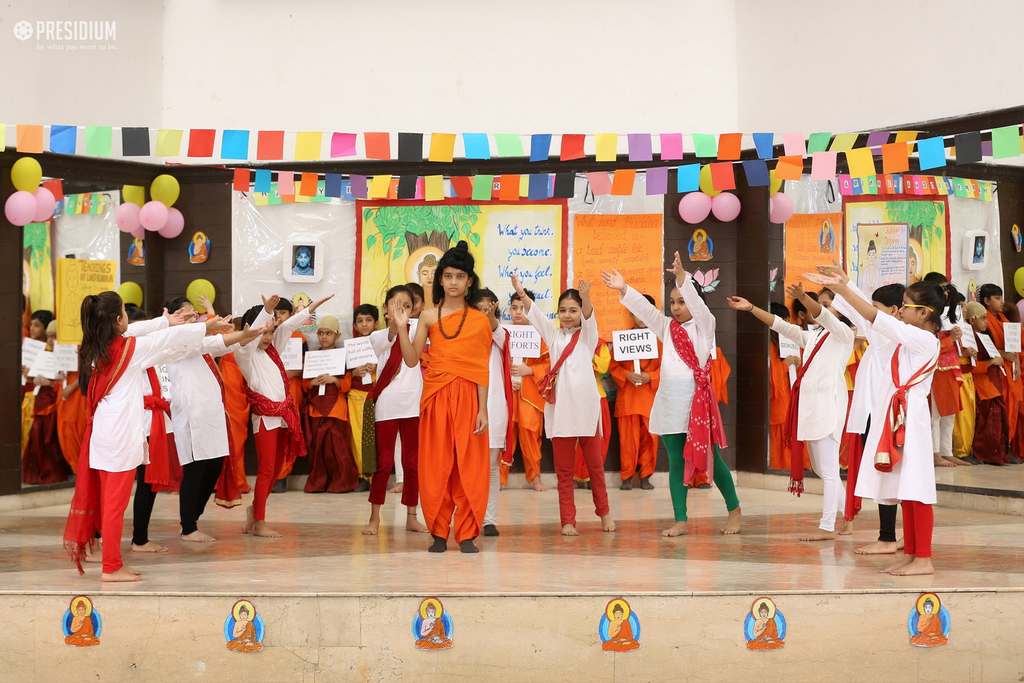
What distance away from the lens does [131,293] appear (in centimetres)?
754

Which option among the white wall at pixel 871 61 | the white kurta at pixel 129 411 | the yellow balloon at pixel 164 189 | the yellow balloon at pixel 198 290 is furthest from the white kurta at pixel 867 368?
the yellow balloon at pixel 164 189

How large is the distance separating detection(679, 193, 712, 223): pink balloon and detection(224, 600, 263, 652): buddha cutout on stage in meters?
5.05

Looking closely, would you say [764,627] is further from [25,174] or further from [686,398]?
[25,174]

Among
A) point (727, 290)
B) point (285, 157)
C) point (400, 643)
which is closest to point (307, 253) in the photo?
point (285, 157)

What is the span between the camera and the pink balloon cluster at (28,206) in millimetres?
6512

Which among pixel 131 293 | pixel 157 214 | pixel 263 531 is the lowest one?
pixel 263 531

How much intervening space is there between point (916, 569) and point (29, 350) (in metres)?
6.04

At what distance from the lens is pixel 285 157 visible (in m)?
7.99

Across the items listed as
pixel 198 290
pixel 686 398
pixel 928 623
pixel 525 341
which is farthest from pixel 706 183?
pixel 198 290

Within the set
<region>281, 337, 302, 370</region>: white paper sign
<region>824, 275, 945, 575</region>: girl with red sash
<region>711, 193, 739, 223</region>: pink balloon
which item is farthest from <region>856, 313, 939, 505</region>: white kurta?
<region>281, 337, 302, 370</region>: white paper sign

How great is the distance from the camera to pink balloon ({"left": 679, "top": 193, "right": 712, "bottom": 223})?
7582 millimetres

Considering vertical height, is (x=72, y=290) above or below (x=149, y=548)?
above

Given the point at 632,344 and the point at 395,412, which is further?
the point at 632,344

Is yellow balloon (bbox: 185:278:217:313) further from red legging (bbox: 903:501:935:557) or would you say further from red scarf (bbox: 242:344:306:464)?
red legging (bbox: 903:501:935:557)
